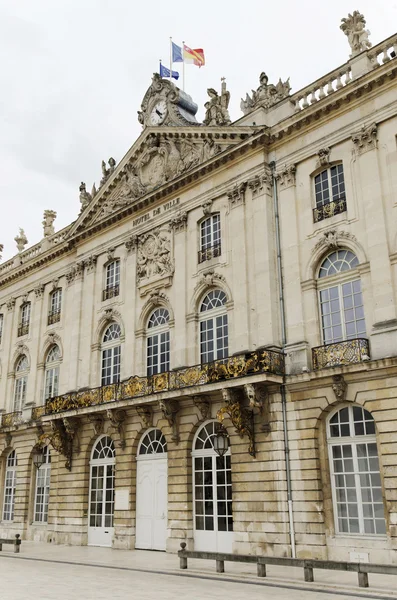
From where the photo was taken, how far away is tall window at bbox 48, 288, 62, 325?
28016 mm

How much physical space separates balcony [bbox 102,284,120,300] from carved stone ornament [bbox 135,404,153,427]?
220 inches

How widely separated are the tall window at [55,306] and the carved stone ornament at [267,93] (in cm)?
1274

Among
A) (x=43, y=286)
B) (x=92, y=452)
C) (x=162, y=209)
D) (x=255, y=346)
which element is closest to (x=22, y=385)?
(x=43, y=286)

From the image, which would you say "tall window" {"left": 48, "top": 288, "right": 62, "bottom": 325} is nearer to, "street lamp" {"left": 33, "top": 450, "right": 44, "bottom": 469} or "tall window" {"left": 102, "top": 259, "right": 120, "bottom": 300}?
"tall window" {"left": 102, "top": 259, "right": 120, "bottom": 300}

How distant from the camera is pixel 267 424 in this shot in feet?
56.5

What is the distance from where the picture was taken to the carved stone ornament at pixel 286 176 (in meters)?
19.3

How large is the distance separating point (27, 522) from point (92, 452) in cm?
542

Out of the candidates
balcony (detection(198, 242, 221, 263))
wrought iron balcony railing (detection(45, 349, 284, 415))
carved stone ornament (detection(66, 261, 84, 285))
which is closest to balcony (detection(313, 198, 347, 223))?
balcony (detection(198, 242, 221, 263))

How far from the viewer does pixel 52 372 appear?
27547mm

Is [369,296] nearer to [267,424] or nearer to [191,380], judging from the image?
[267,424]

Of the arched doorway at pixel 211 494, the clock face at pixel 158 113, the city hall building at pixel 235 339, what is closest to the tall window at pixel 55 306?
the city hall building at pixel 235 339

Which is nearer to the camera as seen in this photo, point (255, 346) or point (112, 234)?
point (255, 346)

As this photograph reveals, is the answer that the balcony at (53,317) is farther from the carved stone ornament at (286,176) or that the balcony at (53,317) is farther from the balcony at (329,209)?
the balcony at (329,209)

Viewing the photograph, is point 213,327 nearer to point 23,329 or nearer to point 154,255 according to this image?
point 154,255
